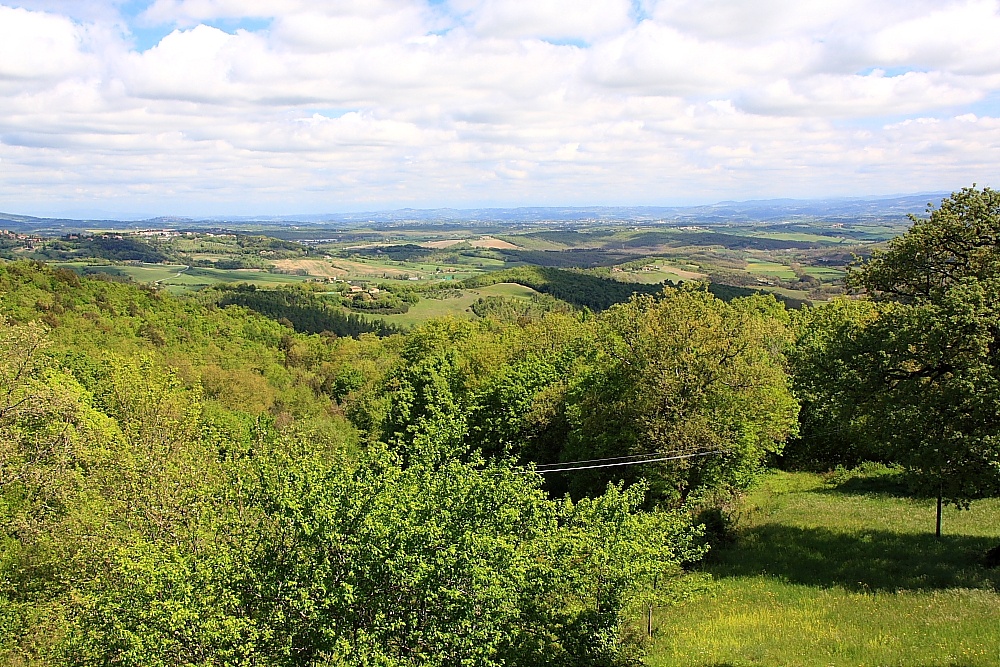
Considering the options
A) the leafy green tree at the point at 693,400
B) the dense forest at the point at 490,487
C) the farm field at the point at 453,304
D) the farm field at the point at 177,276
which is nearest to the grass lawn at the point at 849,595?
the dense forest at the point at 490,487

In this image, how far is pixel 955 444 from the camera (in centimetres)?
1670

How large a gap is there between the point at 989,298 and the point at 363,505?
1652cm

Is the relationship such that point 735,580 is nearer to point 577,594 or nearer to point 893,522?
point 893,522

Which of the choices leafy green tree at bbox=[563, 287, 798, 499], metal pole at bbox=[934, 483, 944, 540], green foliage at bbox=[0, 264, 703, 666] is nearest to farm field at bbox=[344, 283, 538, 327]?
leafy green tree at bbox=[563, 287, 798, 499]

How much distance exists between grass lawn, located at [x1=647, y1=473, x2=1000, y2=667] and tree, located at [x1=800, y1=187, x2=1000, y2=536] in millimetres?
2429

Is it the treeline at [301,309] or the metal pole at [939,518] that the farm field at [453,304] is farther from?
the metal pole at [939,518]

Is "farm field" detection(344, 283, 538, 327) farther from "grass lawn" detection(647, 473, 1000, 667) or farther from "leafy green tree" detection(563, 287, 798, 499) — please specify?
"grass lawn" detection(647, 473, 1000, 667)

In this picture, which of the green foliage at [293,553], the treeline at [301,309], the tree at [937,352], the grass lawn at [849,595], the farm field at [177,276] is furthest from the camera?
the farm field at [177,276]

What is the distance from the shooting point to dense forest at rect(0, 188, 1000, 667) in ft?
41.9

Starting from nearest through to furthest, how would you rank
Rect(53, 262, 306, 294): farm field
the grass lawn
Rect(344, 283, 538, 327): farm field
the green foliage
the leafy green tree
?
the green foliage → the grass lawn → the leafy green tree → Rect(344, 283, 538, 327): farm field → Rect(53, 262, 306, 294): farm field

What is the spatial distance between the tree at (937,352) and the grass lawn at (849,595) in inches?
95.6

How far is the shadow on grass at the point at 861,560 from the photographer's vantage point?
17.8m

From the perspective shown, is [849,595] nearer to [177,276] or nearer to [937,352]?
[937,352]

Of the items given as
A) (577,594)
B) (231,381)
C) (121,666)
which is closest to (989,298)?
(577,594)
